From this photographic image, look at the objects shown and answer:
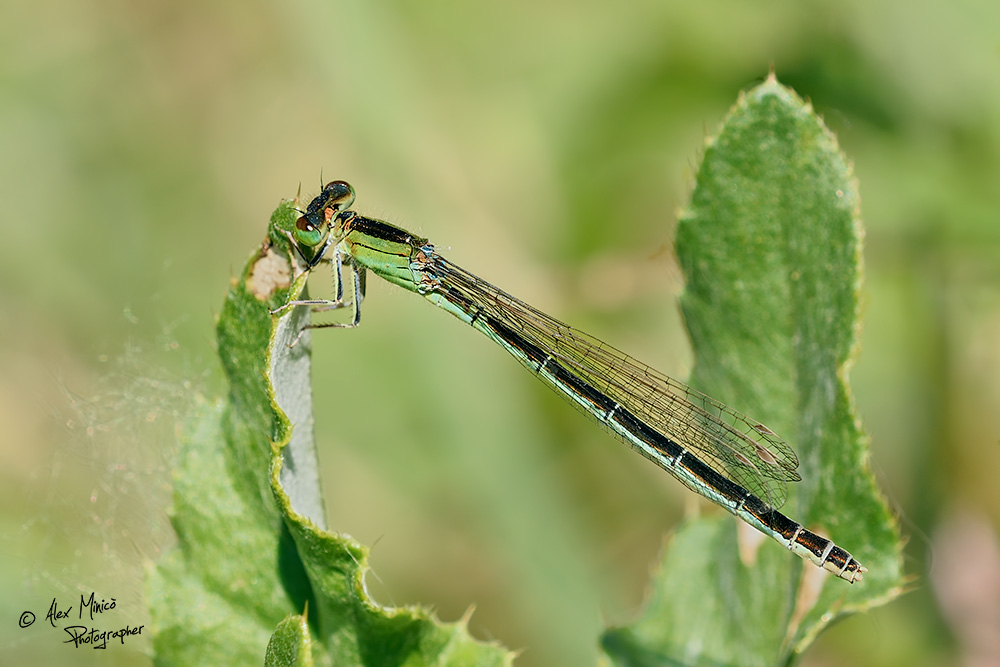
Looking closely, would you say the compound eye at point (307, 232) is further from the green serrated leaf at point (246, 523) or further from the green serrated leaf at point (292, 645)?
the green serrated leaf at point (292, 645)

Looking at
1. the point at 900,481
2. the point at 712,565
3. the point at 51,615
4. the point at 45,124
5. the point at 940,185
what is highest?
the point at 940,185

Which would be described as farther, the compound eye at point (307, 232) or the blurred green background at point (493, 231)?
the blurred green background at point (493, 231)

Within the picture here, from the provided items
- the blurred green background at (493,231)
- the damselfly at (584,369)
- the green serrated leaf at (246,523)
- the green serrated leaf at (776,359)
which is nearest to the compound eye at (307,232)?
the damselfly at (584,369)

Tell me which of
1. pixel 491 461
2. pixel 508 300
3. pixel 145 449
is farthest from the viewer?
pixel 491 461

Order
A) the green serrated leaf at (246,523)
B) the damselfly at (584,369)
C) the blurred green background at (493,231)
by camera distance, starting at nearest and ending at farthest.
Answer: the green serrated leaf at (246,523) → the damselfly at (584,369) → the blurred green background at (493,231)

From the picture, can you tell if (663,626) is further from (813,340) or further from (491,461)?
(491,461)

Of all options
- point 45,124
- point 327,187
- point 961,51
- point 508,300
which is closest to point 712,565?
point 508,300

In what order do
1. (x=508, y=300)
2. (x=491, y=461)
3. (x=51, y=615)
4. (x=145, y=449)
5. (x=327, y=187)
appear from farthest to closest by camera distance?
(x=491, y=461)
(x=508, y=300)
(x=327, y=187)
(x=145, y=449)
(x=51, y=615)
